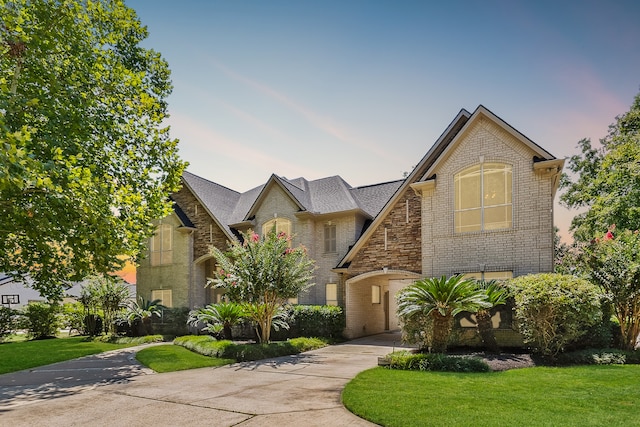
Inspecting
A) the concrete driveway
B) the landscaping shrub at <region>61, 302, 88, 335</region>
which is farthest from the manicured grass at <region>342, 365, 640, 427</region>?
the landscaping shrub at <region>61, 302, 88, 335</region>

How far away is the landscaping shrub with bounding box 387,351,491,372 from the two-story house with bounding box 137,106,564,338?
582cm

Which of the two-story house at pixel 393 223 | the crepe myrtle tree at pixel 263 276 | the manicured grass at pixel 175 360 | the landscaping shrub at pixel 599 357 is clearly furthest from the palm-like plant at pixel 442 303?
the manicured grass at pixel 175 360

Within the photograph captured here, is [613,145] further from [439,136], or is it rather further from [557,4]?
[557,4]

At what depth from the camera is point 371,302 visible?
21.4 meters

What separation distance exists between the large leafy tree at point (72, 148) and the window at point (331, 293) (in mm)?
10108

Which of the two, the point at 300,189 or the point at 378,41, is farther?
the point at 300,189

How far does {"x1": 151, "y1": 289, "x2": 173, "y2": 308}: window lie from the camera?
80.1 ft

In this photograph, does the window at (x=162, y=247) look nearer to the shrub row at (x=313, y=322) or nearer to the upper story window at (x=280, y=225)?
the upper story window at (x=280, y=225)

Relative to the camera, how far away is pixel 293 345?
14859 millimetres

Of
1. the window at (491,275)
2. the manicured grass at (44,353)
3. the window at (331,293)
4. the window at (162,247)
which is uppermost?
the window at (162,247)

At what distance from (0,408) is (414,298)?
9653mm

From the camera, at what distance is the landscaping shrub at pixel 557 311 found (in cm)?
1045

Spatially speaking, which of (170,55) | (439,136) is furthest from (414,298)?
(170,55)

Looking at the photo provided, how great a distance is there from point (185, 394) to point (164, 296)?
17706 millimetres
